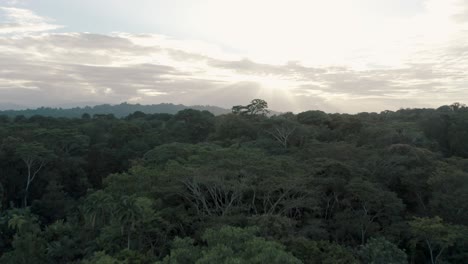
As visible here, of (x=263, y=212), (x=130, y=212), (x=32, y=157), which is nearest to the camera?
(x=130, y=212)

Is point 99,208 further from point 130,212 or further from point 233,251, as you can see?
point 233,251

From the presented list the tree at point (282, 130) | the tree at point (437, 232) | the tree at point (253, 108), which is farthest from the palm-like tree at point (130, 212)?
the tree at point (253, 108)

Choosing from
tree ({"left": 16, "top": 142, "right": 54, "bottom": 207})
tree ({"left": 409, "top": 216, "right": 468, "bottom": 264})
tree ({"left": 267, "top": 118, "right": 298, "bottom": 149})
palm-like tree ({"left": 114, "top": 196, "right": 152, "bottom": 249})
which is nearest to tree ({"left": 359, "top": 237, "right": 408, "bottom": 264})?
tree ({"left": 409, "top": 216, "right": 468, "bottom": 264})

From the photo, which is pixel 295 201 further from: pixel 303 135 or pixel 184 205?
pixel 303 135

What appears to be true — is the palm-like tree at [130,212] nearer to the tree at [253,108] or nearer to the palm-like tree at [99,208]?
the palm-like tree at [99,208]

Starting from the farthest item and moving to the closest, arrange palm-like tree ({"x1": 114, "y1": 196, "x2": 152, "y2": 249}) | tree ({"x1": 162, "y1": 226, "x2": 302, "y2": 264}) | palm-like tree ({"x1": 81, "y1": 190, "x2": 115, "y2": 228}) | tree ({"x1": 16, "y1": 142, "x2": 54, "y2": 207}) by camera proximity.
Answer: tree ({"x1": 16, "y1": 142, "x2": 54, "y2": 207}) < palm-like tree ({"x1": 81, "y1": 190, "x2": 115, "y2": 228}) < palm-like tree ({"x1": 114, "y1": 196, "x2": 152, "y2": 249}) < tree ({"x1": 162, "y1": 226, "x2": 302, "y2": 264})

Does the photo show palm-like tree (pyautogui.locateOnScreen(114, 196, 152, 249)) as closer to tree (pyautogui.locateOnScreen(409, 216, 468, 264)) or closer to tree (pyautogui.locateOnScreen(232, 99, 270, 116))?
tree (pyautogui.locateOnScreen(409, 216, 468, 264))

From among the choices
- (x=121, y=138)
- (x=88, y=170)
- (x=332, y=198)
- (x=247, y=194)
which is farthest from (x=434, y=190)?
(x=121, y=138)

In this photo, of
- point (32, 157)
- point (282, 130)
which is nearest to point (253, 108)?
point (282, 130)

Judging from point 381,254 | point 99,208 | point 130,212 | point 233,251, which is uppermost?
point 130,212
